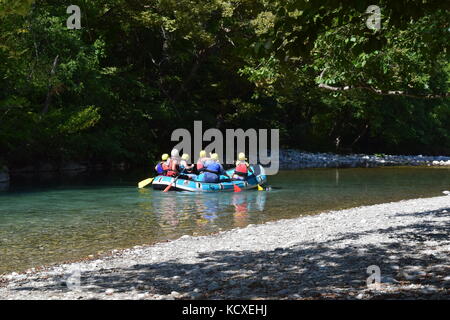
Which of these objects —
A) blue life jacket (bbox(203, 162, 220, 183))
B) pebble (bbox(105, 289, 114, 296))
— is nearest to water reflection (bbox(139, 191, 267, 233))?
blue life jacket (bbox(203, 162, 220, 183))

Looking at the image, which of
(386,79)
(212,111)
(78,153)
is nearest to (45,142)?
(78,153)

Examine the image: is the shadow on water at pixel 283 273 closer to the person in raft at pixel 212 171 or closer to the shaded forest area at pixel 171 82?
the shaded forest area at pixel 171 82

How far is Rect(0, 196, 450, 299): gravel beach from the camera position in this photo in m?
6.64

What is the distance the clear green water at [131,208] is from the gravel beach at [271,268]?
1710mm

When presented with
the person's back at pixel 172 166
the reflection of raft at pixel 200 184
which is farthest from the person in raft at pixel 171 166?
the reflection of raft at pixel 200 184

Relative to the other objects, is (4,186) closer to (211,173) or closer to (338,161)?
(211,173)

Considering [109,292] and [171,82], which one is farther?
[171,82]

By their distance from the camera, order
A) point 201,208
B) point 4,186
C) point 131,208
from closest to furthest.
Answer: point 131,208
point 201,208
point 4,186

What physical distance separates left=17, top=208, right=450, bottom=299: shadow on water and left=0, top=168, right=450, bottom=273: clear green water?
3.04 meters

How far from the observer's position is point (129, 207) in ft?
64.7

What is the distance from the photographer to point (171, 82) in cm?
4478

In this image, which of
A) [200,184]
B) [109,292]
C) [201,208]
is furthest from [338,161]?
[109,292]

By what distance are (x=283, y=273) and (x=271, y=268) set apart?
0.45 metres

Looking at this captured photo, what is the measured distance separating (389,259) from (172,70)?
3756 centimetres
